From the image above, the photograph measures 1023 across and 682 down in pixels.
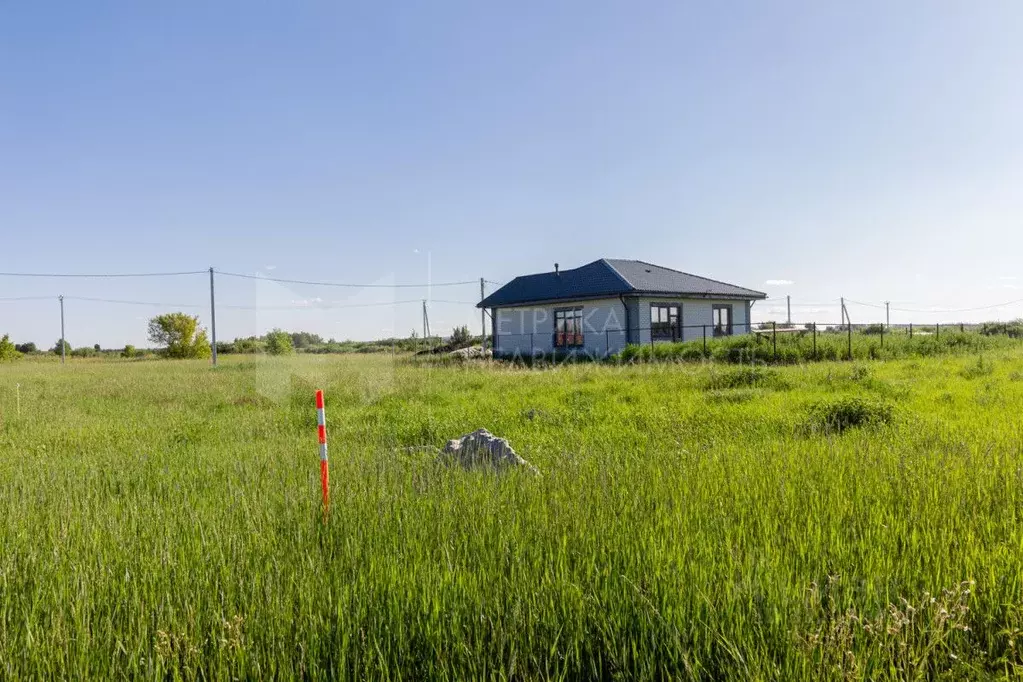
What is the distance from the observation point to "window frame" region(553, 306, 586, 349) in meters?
31.4

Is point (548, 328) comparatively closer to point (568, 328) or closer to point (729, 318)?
point (568, 328)

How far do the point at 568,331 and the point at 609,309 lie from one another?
282 centimetres

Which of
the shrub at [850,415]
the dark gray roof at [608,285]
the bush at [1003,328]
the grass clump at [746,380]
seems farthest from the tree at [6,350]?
the bush at [1003,328]

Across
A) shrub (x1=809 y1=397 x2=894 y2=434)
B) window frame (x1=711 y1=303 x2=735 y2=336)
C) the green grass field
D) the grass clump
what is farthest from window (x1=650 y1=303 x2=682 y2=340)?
the green grass field

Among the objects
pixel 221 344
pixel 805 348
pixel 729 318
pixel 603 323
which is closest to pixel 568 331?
pixel 603 323

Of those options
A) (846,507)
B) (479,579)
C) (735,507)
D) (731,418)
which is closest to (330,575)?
(479,579)

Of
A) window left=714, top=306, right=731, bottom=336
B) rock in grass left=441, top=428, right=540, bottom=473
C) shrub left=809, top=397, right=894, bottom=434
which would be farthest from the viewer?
window left=714, top=306, right=731, bottom=336

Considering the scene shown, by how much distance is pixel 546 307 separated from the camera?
3278 cm

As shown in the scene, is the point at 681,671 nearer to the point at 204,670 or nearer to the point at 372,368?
the point at 204,670

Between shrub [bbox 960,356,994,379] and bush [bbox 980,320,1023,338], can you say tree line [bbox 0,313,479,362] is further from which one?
bush [bbox 980,320,1023,338]

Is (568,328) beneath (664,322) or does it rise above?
beneath

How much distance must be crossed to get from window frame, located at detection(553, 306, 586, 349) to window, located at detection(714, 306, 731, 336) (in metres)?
7.62

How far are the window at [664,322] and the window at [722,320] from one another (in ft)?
10.7

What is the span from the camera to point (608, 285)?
98.9 ft
